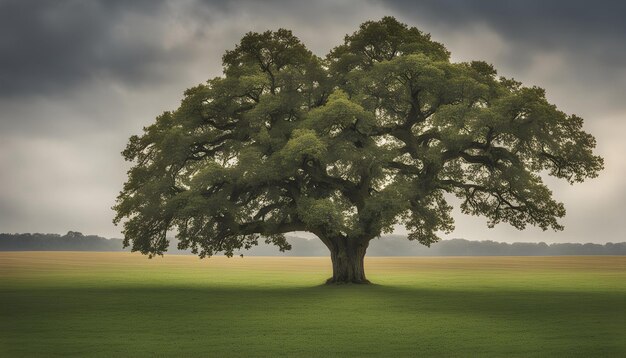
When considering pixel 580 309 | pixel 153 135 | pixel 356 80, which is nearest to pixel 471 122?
pixel 356 80

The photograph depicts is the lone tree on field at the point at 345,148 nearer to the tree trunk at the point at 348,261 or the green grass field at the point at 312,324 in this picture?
the tree trunk at the point at 348,261

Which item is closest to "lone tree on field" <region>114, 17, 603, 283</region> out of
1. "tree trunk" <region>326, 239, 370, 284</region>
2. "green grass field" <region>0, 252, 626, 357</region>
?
"tree trunk" <region>326, 239, 370, 284</region>

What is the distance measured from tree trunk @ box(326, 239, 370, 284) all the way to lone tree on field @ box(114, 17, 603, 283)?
0.29ft

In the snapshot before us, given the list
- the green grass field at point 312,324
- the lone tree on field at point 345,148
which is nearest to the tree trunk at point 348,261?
the lone tree on field at point 345,148

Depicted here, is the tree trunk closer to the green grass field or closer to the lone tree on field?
the lone tree on field

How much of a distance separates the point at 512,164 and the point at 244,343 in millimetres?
34460

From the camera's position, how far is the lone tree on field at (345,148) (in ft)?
155

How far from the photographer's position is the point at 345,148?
47.9m

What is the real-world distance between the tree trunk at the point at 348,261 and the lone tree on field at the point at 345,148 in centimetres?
9

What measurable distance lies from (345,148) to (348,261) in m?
9.94

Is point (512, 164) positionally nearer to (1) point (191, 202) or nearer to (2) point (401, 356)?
(1) point (191, 202)

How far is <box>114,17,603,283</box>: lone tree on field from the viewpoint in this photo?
47.1 m

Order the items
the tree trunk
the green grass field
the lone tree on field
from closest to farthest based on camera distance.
Answer: 1. the green grass field
2. the lone tree on field
3. the tree trunk

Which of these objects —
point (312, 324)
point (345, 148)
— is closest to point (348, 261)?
Result: point (345, 148)
